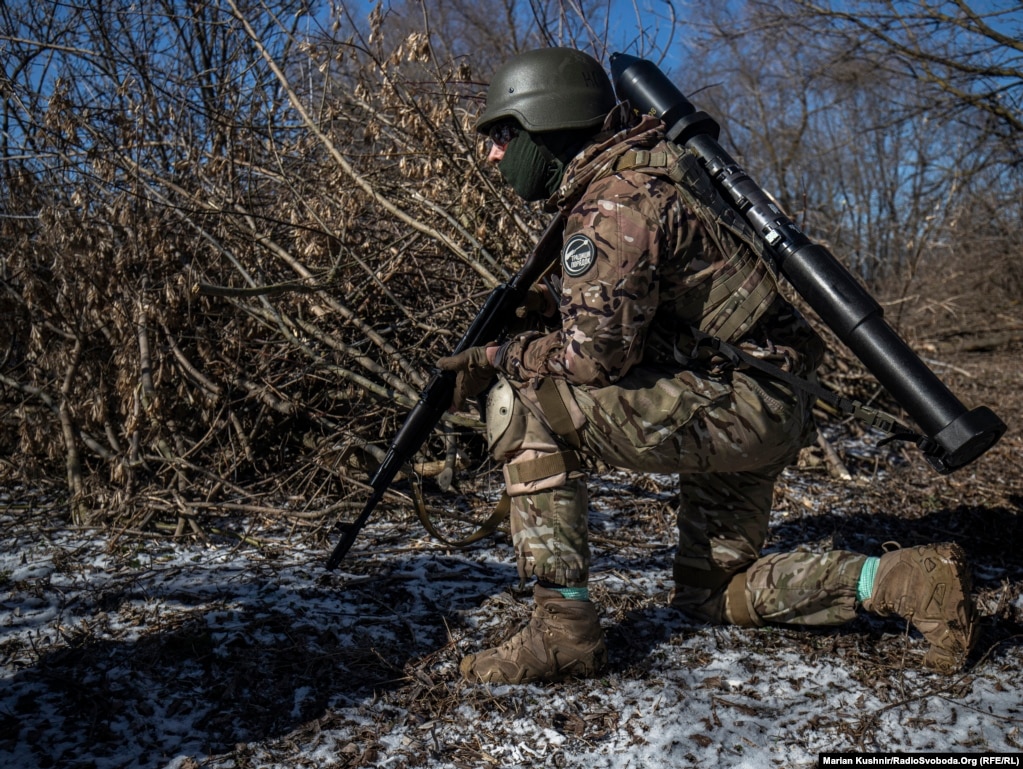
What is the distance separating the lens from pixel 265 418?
4207mm

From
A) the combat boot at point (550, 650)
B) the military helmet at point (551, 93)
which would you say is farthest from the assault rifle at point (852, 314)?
the combat boot at point (550, 650)

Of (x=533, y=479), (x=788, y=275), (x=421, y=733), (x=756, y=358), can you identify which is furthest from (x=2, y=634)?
(x=788, y=275)

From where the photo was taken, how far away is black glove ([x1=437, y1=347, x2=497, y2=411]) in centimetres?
264

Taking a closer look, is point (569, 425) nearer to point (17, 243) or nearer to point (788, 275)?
point (788, 275)

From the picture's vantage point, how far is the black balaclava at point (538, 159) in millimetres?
2713

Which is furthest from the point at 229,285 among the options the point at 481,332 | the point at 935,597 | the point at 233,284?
the point at 935,597

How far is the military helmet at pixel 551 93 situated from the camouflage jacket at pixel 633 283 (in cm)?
17

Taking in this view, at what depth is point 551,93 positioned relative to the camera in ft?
8.79

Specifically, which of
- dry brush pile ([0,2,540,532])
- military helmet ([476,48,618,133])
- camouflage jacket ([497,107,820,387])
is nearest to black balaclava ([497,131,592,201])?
military helmet ([476,48,618,133])

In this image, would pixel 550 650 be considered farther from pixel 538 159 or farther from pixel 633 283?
pixel 538 159

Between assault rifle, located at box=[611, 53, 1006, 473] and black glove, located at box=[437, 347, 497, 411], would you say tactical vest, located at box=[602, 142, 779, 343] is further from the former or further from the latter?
black glove, located at box=[437, 347, 497, 411]

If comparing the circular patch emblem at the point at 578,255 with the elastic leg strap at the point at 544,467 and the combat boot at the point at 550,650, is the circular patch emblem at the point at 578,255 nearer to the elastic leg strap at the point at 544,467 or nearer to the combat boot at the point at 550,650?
the elastic leg strap at the point at 544,467

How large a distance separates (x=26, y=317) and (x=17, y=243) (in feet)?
1.28

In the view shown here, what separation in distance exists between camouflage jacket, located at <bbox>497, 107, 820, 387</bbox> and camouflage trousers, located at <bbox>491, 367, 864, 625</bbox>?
0.09 metres
